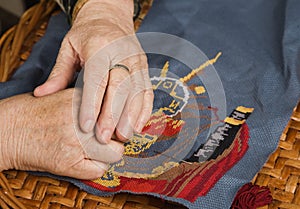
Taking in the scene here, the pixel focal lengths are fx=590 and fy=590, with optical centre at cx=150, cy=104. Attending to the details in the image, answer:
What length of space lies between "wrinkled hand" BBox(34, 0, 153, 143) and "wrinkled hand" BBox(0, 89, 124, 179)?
2 centimetres

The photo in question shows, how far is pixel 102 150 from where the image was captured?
78 cm

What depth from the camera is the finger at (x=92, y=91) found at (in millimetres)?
762

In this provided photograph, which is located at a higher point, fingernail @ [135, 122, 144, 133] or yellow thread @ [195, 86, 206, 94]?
yellow thread @ [195, 86, 206, 94]

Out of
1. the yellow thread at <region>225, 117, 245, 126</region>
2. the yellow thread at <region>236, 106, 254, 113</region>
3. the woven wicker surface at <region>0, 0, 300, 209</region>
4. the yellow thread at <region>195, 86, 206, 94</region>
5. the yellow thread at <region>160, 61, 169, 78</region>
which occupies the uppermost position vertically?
the yellow thread at <region>160, 61, 169, 78</region>

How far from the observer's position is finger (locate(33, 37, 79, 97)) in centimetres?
84

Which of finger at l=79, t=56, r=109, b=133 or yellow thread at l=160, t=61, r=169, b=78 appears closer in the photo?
finger at l=79, t=56, r=109, b=133

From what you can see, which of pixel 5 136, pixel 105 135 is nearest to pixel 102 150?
pixel 105 135

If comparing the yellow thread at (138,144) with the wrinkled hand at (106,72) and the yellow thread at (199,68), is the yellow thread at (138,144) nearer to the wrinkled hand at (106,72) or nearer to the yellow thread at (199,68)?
the wrinkled hand at (106,72)

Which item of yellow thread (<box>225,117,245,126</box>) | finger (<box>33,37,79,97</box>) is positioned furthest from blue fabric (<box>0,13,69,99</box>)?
yellow thread (<box>225,117,245,126</box>)

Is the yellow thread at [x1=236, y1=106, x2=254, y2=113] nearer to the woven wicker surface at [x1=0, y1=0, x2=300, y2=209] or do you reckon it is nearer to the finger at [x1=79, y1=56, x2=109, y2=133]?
the woven wicker surface at [x1=0, y1=0, x2=300, y2=209]

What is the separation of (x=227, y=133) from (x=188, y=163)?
0.08m

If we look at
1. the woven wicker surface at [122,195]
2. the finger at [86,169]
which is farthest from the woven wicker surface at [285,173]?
the finger at [86,169]

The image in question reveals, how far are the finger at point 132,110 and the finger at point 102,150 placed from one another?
17 mm

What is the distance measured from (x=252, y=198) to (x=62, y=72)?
1.06ft
